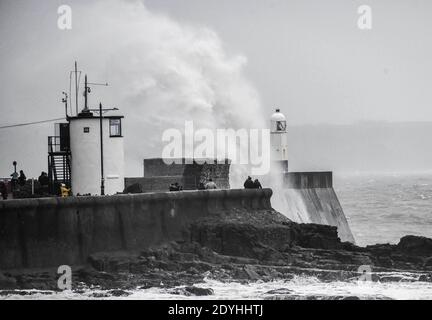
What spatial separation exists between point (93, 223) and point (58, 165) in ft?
14.2

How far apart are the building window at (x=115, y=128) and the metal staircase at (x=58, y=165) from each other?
1.07 meters

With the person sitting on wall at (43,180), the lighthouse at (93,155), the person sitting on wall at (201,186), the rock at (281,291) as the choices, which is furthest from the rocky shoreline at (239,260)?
the person sitting on wall at (43,180)

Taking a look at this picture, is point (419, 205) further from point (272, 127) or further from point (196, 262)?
point (196, 262)

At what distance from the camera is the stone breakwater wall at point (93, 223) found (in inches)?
1014

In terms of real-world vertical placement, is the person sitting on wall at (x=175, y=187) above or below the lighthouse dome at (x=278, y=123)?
below

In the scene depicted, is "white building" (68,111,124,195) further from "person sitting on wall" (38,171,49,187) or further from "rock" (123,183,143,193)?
"rock" (123,183,143,193)

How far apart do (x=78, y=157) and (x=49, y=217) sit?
370 centimetres

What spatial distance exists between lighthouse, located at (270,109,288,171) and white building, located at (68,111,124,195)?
32.1 feet

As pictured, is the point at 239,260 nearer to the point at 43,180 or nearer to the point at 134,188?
the point at 134,188

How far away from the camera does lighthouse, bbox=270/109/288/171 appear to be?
38.8 m

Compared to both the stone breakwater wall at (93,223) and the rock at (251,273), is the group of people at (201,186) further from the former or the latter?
the rock at (251,273)
